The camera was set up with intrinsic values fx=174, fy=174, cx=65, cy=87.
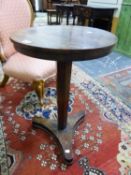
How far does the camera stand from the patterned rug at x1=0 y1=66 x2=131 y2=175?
1.10 m

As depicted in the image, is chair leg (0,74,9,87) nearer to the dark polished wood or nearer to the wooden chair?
the dark polished wood

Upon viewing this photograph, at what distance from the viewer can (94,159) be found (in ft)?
3.83

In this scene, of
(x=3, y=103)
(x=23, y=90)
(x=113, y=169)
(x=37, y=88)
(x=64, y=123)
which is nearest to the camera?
(x=113, y=169)

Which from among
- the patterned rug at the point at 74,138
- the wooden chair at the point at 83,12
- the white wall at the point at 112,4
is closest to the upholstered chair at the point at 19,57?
the patterned rug at the point at 74,138

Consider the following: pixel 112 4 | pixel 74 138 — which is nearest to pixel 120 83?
pixel 74 138

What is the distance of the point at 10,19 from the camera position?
65.6 inches

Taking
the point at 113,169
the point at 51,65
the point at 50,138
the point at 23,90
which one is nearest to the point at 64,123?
the point at 50,138

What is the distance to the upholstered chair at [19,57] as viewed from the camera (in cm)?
147

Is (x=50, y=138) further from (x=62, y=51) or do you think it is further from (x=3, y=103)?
(x=62, y=51)

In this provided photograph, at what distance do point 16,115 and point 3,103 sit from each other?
245 mm

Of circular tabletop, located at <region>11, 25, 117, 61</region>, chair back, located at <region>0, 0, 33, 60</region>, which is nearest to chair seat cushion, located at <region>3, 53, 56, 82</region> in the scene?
chair back, located at <region>0, 0, 33, 60</region>

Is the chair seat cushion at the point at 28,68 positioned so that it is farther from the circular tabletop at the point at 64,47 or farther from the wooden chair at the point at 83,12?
the wooden chair at the point at 83,12

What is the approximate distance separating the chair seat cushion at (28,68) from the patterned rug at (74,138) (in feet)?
1.12

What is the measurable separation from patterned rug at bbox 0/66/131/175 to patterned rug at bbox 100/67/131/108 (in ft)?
0.36
